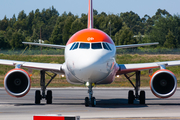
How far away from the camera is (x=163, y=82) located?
16.4 m

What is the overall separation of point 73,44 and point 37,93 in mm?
4362

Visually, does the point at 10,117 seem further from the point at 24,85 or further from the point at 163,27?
the point at 163,27

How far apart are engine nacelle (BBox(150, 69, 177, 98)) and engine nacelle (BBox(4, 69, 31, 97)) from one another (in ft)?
20.0

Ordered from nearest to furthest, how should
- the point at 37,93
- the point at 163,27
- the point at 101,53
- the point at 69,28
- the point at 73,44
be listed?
the point at 101,53
the point at 73,44
the point at 37,93
the point at 163,27
the point at 69,28

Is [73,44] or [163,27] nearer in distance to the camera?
[73,44]

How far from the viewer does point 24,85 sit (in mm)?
16609

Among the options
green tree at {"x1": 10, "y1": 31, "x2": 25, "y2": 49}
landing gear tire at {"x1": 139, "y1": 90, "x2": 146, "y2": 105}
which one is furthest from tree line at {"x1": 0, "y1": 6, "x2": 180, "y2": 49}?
landing gear tire at {"x1": 139, "y1": 90, "x2": 146, "y2": 105}

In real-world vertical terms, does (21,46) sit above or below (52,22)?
below

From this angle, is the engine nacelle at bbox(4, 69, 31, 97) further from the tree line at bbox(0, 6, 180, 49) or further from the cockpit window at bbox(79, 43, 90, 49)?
the tree line at bbox(0, 6, 180, 49)

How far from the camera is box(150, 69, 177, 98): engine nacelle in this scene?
16.0 m

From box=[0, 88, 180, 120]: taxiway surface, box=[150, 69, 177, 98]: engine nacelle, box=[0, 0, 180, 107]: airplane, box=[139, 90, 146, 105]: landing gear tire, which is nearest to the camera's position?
box=[0, 88, 180, 120]: taxiway surface

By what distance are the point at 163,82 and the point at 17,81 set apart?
284 inches

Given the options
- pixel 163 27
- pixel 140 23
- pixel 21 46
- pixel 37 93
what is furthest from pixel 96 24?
pixel 37 93

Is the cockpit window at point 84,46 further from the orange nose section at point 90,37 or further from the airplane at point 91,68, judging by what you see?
the orange nose section at point 90,37
